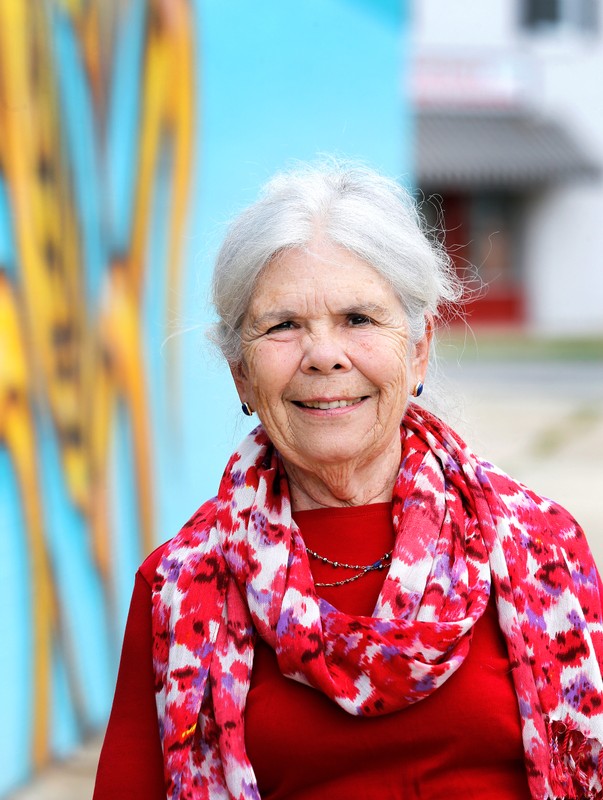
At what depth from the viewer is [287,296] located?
1983 millimetres

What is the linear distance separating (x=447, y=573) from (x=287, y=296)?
0.53m

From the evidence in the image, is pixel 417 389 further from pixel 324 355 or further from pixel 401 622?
pixel 401 622

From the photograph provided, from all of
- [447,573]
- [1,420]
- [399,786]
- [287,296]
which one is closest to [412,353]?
[287,296]

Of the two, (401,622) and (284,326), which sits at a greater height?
(284,326)

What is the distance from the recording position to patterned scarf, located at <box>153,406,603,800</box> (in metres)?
1.90

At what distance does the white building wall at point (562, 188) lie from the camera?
24.3 m

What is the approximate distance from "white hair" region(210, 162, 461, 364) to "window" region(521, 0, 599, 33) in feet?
78.5

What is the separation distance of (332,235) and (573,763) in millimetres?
973

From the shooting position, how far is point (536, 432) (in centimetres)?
1202

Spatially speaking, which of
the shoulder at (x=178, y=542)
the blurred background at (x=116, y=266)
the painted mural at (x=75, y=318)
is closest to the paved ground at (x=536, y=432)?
the blurred background at (x=116, y=266)

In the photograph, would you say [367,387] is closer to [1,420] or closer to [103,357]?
[1,420]

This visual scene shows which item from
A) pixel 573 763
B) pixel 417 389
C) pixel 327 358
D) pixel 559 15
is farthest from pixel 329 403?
pixel 559 15

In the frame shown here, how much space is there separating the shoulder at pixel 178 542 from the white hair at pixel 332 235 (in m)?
0.29

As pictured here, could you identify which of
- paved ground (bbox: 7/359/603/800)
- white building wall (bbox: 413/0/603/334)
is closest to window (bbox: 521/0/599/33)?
white building wall (bbox: 413/0/603/334)
